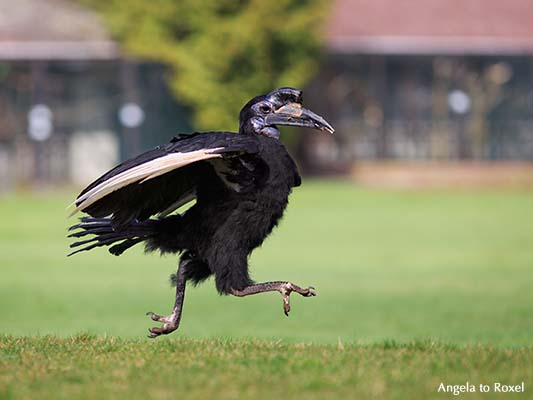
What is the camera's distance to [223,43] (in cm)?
3672

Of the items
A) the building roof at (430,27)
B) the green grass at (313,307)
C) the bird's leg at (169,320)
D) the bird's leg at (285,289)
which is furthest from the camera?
the building roof at (430,27)

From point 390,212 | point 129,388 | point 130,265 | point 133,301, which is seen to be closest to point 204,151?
point 129,388

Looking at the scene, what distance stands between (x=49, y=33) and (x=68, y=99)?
218 centimetres

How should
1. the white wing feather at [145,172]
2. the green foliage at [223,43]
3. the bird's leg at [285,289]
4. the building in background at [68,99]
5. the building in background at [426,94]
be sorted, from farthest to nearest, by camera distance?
the building in background at [426,94] → the building in background at [68,99] → the green foliage at [223,43] → the bird's leg at [285,289] → the white wing feather at [145,172]

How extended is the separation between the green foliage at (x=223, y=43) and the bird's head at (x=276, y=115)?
1132 inches

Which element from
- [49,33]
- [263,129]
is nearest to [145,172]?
[263,129]

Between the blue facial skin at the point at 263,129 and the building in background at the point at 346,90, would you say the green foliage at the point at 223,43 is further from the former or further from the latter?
the blue facial skin at the point at 263,129

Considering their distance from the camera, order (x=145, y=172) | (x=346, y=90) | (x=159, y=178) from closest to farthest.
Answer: (x=145, y=172) < (x=159, y=178) < (x=346, y=90)

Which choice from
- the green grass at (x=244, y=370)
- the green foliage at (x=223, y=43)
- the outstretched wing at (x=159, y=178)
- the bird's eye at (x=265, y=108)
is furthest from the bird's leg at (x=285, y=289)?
the green foliage at (x=223, y=43)

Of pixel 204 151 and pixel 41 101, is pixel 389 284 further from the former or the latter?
pixel 41 101

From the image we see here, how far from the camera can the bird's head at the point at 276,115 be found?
7707 millimetres

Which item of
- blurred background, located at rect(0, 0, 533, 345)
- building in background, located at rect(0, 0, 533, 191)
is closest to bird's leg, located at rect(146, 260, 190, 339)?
blurred background, located at rect(0, 0, 533, 345)

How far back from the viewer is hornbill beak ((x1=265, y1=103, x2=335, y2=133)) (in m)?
7.70

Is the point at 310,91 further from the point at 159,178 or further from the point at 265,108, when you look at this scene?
the point at 159,178
